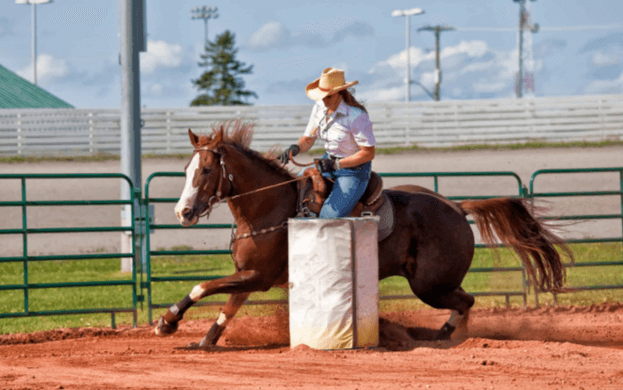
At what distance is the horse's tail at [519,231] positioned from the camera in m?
6.71

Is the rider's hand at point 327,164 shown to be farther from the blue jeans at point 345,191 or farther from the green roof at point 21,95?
the green roof at point 21,95

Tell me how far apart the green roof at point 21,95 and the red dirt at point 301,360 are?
23.9 m

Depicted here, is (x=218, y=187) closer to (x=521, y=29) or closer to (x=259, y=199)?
(x=259, y=199)

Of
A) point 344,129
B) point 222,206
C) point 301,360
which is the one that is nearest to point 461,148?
point 222,206

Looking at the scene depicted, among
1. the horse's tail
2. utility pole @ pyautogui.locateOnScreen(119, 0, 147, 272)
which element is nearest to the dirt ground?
the horse's tail

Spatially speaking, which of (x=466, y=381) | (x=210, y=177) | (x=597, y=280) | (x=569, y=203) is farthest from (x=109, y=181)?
(x=466, y=381)

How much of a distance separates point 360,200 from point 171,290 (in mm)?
5570

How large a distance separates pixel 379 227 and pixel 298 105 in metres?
18.7

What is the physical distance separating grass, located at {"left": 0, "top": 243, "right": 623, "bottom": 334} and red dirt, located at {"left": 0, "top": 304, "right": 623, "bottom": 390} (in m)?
0.88

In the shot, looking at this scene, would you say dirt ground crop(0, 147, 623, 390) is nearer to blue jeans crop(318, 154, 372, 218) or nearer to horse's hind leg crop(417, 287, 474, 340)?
horse's hind leg crop(417, 287, 474, 340)

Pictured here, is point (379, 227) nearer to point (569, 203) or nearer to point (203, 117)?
point (569, 203)

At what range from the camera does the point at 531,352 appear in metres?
5.48

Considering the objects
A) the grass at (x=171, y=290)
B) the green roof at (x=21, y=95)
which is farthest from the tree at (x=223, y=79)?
the grass at (x=171, y=290)

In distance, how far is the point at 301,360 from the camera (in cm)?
522
